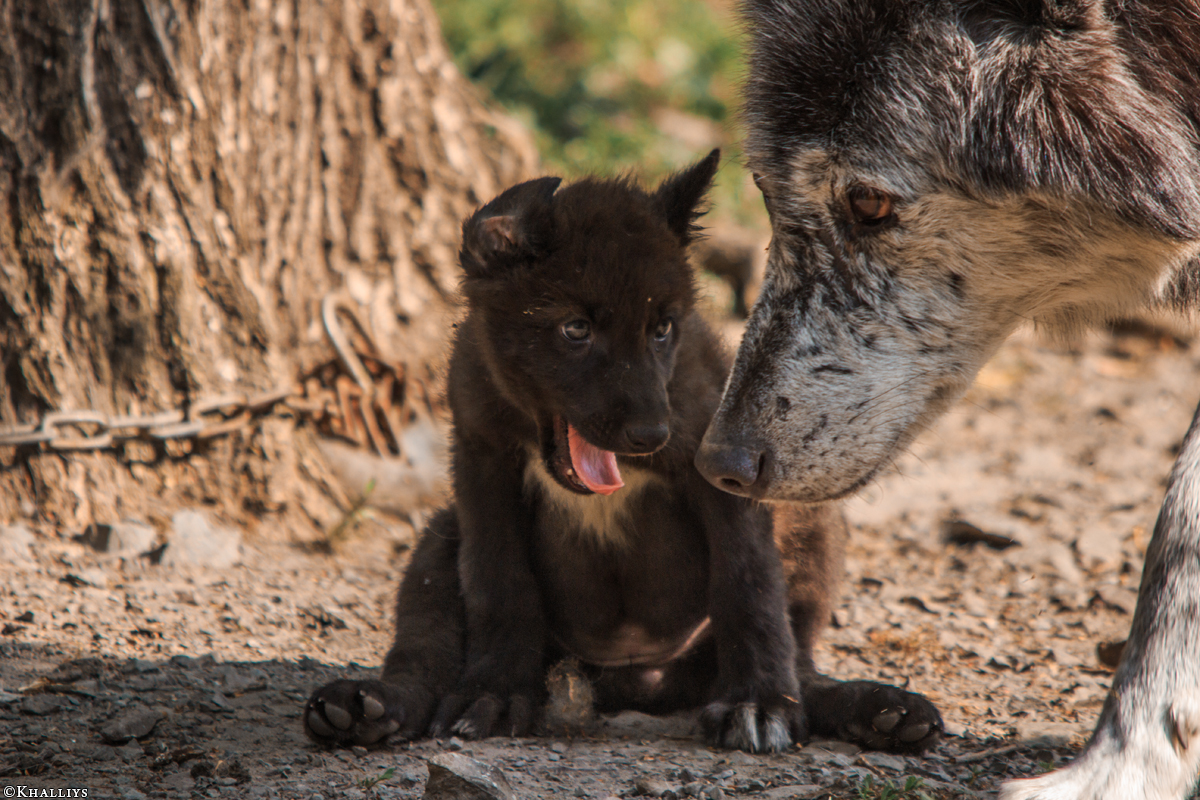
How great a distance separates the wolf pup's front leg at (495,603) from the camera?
11.1 feet

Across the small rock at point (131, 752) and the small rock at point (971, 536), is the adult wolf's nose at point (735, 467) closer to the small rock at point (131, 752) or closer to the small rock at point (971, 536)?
the small rock at point (131, 752)

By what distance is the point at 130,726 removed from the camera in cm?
317

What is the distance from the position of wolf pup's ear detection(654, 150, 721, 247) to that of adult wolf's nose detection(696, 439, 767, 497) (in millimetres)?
876

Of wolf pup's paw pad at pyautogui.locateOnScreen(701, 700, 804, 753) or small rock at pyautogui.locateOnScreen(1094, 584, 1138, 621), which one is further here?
small rock at pyautogui.locateOnScreen(1094, 584, 1138, 621)

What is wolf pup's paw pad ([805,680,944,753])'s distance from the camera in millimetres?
3248

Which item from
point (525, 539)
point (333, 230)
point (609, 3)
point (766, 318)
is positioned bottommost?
point (525, 539)

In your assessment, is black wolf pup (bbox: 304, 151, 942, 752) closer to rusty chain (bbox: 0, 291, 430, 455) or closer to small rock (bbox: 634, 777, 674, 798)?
small rock (bbox: 634, 777, 674, 798)

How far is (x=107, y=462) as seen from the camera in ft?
15.4

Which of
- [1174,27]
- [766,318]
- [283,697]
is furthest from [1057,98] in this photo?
[283,697]

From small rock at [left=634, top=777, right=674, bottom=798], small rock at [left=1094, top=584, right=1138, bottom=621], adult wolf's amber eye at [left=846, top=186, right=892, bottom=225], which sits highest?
adult wolf's amber eye at [left=846, top=186, right=892, bottom=225]

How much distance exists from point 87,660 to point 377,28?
3358mm

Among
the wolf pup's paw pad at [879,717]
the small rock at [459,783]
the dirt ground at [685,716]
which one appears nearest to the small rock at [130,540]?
the dirt ground at [685,716]

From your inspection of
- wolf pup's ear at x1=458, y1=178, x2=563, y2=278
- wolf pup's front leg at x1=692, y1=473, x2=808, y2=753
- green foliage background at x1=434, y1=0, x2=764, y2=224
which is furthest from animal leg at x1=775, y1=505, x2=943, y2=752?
green foliage background at x1=434, y1=0, x2=764, y2=224

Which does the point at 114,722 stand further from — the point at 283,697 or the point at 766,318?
the point at 766,318
